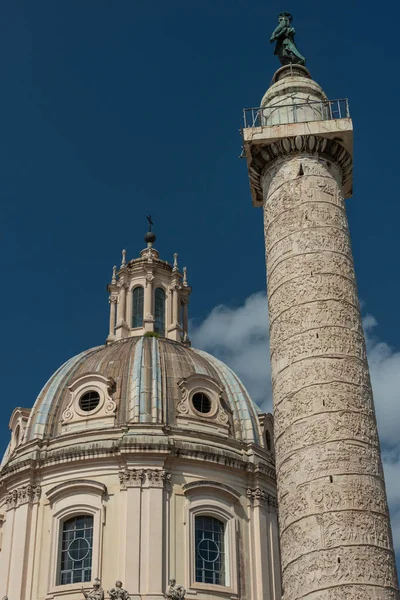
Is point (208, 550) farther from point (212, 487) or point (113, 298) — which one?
point (113, 298)

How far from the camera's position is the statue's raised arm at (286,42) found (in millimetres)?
25594

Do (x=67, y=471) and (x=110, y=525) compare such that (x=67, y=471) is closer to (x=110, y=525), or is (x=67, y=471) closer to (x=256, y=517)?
(x=110, y=525)

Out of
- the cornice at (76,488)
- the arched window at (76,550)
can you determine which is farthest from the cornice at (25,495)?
the arched window at (76,550)

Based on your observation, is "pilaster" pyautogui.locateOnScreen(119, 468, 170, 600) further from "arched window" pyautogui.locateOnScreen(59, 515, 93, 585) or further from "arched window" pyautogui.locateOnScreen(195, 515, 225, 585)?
"arched window" pyautogui.locateOnScreen(59, 515, 93, 585)

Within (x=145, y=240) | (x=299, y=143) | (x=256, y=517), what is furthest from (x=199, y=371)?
(x=299, y=143)

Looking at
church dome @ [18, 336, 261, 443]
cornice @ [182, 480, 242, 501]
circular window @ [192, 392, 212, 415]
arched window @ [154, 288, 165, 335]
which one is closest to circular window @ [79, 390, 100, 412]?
church dome @ [18, 336, 261, 443]

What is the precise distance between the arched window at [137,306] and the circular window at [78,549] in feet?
41.4

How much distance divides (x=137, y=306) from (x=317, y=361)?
2543cm

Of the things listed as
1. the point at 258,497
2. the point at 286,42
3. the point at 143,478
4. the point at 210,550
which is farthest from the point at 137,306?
the point at 286,42

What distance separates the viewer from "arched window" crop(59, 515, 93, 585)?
3272cm

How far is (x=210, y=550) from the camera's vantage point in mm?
33500

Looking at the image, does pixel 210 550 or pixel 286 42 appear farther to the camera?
pixel 210 550

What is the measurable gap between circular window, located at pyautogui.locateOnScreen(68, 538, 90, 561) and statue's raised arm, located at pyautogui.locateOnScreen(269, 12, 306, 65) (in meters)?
18.1

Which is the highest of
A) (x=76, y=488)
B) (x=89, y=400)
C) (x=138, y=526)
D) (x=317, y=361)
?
(x=89, y=400)
